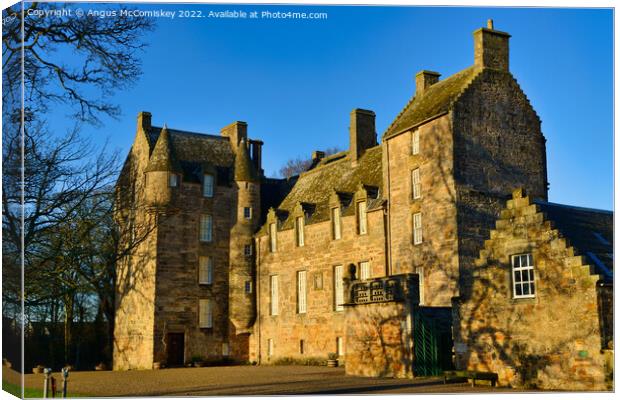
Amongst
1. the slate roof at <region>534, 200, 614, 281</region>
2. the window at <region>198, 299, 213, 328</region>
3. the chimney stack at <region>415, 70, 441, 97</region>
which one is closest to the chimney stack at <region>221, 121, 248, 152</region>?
the window at <region>198, 299, 213, 328</region>

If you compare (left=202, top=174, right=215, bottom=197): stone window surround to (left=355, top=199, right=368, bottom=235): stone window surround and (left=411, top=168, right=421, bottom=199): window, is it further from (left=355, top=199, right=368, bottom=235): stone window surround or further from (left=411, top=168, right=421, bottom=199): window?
(left=411, top=168, right=421, bottom=199): window

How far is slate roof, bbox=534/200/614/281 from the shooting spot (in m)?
19.7

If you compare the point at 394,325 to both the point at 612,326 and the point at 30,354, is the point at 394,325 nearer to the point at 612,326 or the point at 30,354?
the point at 612,326

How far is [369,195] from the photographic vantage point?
1369 inches

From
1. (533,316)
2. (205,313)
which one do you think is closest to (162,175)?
(205,313)

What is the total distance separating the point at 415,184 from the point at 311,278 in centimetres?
811

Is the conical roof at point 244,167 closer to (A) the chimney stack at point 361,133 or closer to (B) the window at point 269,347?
(A) the chimney stack at point 361,133

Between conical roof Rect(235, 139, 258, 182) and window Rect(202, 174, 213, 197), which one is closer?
window Rect(202, 174, 213, 197)

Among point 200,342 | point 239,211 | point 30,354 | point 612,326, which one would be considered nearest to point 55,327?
point 30,354

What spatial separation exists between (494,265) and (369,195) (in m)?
13.8

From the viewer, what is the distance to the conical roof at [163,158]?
40219 millimetres

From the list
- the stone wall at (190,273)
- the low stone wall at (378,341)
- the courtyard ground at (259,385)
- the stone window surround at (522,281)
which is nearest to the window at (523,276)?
the stone window surround at (522,281)

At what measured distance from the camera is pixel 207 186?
4172 cm

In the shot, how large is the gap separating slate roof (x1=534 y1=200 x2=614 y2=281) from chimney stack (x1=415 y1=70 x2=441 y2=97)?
1291 cm
